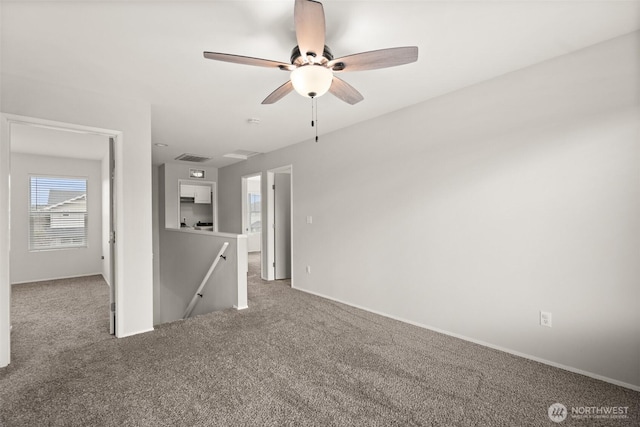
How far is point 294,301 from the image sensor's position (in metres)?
4.34

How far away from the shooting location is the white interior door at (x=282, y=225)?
5832 millimetres

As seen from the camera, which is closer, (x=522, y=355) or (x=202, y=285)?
(x=522, y=355)

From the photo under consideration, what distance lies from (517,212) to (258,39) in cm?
258

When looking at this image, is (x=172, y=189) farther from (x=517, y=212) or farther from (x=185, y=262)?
(x=517, y=212)

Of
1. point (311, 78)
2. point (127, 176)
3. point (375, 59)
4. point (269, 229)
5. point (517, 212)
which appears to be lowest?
point (269, 229)

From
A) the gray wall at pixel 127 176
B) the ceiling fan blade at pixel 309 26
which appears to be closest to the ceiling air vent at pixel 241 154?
the gray wall at pixel 127 176

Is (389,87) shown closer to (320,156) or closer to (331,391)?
(320,156)

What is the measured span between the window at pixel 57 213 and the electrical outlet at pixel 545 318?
782cm

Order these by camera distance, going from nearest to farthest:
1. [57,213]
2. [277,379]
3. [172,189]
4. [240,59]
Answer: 1. [240,59]
2. [277,379]
3. [57,213]
4. [172,189]

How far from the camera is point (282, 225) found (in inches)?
233

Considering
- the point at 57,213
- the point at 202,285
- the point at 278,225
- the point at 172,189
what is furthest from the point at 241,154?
the point at 57,213

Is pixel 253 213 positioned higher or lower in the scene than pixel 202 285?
higher

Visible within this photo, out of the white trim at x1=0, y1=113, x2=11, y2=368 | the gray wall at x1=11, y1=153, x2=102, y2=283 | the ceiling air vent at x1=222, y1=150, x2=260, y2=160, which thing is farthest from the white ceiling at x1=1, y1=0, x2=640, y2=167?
the gray wall at x1=11, y1=153, x2=102, y2=283

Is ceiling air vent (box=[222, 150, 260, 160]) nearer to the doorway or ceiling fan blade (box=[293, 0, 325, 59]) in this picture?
the doorway
